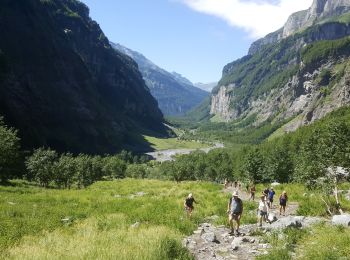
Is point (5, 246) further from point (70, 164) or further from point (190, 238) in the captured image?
point (70, 164)

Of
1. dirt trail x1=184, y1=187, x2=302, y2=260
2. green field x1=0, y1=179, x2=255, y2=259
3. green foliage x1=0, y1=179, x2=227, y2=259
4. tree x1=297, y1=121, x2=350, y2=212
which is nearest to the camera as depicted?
green field x1=0, y1=179, x2=255, y2=259

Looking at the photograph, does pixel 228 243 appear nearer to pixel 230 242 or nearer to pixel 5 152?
pixel 230 242

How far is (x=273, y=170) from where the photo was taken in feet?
371

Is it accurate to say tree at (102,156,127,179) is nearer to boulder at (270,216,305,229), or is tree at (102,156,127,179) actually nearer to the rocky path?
the rocky path

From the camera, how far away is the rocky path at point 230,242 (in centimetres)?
1831

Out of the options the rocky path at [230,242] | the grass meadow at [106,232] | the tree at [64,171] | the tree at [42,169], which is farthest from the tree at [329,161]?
the tree at [64,171]

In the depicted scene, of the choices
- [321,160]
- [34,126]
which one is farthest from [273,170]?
[34,126]

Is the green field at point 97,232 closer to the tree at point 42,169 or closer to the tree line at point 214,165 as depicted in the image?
the tree line at point 214,165

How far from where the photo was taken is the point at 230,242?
68.5 ft

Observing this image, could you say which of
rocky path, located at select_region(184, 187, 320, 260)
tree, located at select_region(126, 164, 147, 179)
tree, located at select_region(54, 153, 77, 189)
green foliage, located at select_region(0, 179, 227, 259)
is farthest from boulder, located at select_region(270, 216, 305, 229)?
tree, located at select_region(126, 164, 147, 179)

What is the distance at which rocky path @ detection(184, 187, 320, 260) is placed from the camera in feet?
60.1

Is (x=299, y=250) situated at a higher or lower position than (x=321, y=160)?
lower

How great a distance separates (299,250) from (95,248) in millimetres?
8917

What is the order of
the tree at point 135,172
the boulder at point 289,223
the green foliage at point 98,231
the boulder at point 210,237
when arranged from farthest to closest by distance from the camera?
the tree at point 135,172 < the boulder at point 289,223 < the boulder at point 210,237 < the green foliage at point 98,231
